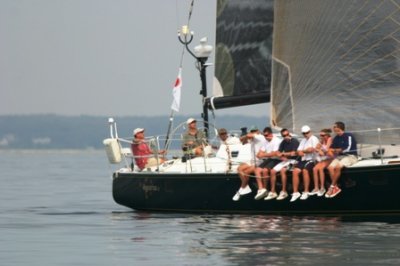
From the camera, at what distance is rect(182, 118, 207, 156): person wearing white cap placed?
1148 inches

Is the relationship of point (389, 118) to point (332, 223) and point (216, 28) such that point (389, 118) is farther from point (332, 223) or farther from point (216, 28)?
point (216, 28)

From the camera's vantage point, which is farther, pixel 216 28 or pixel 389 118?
pixel 216 28

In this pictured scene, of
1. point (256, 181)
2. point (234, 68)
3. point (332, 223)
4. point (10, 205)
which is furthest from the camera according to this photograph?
point (10, 205)

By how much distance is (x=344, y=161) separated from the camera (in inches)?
1004

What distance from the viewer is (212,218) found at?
88.4ft

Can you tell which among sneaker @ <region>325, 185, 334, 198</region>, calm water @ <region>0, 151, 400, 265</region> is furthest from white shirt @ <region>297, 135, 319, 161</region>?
calm water @ <region>0, 151, 400, 265</region>

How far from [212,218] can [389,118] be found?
3698mm

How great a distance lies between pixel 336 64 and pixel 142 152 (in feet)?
16.4

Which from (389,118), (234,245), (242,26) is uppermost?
(242,26)

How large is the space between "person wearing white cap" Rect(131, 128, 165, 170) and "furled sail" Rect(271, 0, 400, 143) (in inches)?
122

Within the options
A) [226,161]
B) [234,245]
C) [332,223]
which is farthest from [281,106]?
[234,245]

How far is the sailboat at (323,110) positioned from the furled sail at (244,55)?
197cm

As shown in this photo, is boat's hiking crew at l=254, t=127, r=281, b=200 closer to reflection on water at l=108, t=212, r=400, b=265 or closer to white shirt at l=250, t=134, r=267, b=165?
white shirt at l=250, t=134, r=267, b=165

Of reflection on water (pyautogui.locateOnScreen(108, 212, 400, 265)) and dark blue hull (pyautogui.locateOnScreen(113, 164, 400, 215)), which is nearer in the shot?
reflection on water (pyautogui.locateOnScreen(108, 212, 400, 265))
